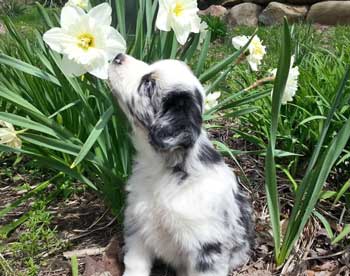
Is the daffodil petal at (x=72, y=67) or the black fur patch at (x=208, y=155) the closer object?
the daffodil petal at (x=72, y=67)

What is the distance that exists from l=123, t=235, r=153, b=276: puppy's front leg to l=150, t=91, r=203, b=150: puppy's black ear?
0.56 meters

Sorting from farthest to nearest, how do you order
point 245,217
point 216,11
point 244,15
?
point 216,11, point 244,15, point 245,217

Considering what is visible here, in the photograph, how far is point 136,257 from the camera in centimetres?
226

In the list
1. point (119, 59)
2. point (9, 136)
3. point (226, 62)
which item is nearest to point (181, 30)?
point (119, 59)

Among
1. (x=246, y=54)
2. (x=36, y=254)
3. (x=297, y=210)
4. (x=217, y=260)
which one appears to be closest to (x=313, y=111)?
(x=246, y=54)

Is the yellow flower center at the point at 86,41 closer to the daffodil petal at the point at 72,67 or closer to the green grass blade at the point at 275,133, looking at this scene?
the daffodil petal at the point at 72,67

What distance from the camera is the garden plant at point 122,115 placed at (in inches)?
78.3

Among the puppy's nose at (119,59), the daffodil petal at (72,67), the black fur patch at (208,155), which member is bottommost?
the black fur patch at (208,155)

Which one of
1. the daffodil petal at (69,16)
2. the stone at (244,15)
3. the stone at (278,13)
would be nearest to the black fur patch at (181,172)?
the daffodil petal at (69,16)

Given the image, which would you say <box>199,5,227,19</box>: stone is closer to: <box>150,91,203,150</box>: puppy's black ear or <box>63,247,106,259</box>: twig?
<box>63,247,106,259</box>: twig

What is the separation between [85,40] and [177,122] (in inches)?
19.6

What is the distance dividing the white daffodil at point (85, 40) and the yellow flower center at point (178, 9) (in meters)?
0.29

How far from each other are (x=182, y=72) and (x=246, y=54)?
597 millimetres

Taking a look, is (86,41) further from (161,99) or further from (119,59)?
(161,99)
